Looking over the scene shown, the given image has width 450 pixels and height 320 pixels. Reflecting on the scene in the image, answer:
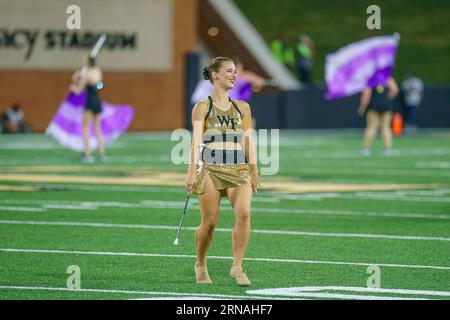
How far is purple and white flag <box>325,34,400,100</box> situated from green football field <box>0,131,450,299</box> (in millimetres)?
2558

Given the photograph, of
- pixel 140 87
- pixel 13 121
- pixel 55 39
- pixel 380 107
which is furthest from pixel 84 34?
pixel 380 107

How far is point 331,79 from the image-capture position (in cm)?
2784

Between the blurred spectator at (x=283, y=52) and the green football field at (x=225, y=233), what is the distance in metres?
21.3

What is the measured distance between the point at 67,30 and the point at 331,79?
46.4ft

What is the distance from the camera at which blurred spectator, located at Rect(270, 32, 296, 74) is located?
47.1 metres

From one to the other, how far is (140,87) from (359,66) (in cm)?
1421

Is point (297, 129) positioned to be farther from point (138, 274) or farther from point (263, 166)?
point (138, 274)

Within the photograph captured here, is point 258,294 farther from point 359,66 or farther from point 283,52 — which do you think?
point 283,52

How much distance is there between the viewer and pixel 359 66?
28469 millimetres

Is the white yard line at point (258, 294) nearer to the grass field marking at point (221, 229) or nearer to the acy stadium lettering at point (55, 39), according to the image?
the grass field marking at point (221, 229)

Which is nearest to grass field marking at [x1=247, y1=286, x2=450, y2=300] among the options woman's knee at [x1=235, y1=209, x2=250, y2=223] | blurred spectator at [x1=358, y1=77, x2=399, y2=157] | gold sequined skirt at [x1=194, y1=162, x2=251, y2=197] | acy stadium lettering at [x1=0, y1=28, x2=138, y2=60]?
woman's knee at [x1=235, y1=209, x2=250, y2=223]

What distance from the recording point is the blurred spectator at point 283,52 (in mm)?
47097
